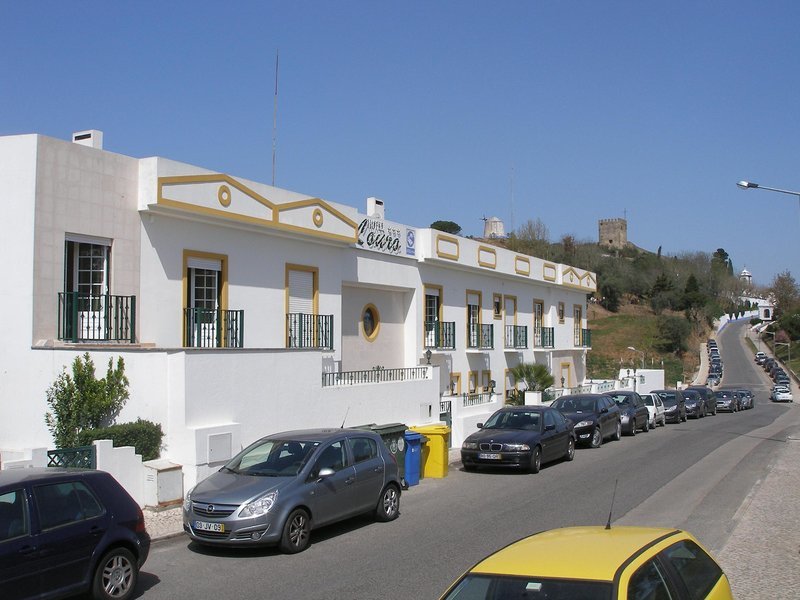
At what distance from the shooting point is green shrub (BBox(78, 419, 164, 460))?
44.9 ft

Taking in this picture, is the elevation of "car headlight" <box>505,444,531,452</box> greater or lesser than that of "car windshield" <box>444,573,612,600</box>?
lesser

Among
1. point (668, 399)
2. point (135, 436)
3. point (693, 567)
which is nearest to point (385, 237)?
point (135, 436)

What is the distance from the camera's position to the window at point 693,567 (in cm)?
484

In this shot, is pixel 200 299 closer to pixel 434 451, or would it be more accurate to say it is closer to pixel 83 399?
pixel 83 399

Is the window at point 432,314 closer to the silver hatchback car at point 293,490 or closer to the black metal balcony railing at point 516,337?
the black metal balcony railing at point 516,337

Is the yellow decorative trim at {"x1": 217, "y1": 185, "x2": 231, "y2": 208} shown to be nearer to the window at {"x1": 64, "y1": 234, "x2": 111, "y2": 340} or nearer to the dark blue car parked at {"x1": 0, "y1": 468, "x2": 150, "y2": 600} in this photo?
the window at {"x1": 64, "y1": 234, "x2": 111, "y2": 340}

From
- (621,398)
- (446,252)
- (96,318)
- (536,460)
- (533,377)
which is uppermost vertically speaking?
(446,252)

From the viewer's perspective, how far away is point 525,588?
432cm

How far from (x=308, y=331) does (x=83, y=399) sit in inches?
318

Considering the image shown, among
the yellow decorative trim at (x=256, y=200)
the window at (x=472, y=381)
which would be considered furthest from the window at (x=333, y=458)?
the window at (x=472, y=381)

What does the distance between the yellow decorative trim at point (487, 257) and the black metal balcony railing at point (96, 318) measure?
59.7ft

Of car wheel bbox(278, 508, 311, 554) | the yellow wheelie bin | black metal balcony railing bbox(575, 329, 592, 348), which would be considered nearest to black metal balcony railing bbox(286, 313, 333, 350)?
the yellow wheelie bin

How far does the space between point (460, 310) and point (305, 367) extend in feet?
46.7

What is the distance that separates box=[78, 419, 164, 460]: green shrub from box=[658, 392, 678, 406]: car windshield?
2667 cm
